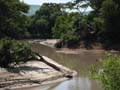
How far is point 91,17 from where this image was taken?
63062 mm

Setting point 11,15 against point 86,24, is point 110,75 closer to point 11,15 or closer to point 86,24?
point 11,15

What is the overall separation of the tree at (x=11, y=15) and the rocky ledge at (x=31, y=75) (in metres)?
8.12

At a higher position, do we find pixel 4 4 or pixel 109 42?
pixel 4 4

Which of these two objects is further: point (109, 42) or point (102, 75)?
point (109, 42)

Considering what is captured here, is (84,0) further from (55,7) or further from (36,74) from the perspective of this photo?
(36,74)

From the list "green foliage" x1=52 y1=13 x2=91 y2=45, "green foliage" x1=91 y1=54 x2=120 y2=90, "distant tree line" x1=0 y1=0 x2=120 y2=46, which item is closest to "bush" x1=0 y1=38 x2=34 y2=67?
"distant tree line" x1=0 y1=0 x2=120 y2=46

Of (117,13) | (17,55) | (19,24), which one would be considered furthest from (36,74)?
(117,13)

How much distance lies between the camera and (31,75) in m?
27.9

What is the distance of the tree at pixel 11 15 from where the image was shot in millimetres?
39219

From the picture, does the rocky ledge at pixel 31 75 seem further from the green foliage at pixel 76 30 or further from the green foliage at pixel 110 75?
the green foliage at pixel 76 30

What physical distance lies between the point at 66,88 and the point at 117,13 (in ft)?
105

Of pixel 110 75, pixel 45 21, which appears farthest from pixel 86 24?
pixel 110 75

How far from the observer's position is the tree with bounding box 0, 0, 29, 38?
3922cm

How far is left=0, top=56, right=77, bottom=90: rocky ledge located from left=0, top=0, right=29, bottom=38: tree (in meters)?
8.12
